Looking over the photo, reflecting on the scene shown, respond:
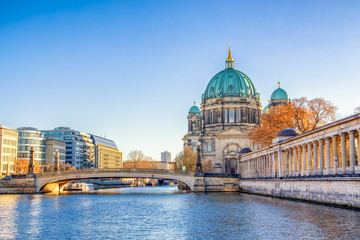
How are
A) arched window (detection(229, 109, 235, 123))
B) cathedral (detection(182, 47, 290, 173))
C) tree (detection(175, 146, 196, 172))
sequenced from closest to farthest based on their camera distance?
tree (detection(175, 146, 196, 172))
cathedral (detection(182, 47, 290, 173))
arched window (detection(229, 109, 235, 123))

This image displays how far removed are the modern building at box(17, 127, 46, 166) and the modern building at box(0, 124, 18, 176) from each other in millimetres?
8399

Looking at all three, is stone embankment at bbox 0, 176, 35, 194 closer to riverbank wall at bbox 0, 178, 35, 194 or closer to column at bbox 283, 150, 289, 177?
riverbank wall at bbox 0, 178, 35, 194

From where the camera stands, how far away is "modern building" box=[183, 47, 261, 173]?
419 feet

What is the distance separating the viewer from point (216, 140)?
128 m

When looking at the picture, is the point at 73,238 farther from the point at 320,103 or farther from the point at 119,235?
the point at 320,103

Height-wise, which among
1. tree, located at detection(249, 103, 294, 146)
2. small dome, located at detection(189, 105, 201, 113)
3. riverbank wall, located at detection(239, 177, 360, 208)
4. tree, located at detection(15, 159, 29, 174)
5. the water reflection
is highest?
small dome, located at detection(189, 105, 201, 113)

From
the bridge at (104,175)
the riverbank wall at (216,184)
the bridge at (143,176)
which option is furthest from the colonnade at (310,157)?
the bridge at (104,175)

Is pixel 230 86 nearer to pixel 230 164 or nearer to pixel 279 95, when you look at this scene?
pixel 279 95

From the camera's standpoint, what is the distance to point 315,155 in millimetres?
47188

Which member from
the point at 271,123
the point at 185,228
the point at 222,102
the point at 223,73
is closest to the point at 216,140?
the point at 222,102

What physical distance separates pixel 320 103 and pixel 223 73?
214 ft

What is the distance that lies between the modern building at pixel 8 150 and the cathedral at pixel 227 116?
4806cm

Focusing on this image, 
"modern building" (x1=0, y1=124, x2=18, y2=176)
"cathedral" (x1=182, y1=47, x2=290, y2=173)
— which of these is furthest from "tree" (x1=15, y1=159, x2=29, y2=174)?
"cathedral" (x1=182, y1=47, x2=290, y2=173)

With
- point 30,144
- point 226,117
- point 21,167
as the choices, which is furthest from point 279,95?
point 30,144
